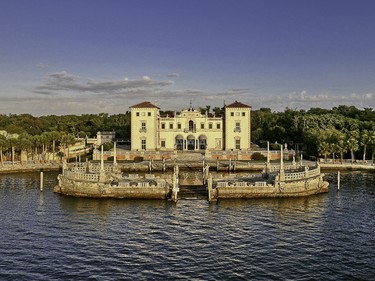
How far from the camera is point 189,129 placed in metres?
105

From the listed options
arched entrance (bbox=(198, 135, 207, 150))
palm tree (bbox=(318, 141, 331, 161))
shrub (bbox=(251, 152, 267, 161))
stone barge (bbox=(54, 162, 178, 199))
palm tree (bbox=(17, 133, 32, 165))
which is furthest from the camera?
arched entrance (bbox=(198, 135, 207, 150))

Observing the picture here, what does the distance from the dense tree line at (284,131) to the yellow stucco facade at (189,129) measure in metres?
10.8

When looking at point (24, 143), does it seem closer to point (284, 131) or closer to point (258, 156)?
→ point (258, 156)

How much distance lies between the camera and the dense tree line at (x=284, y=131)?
86.1 meters

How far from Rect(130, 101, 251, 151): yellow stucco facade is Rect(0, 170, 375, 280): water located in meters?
51.5

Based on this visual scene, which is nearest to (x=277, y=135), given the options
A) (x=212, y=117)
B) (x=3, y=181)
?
(x=212, y=117)

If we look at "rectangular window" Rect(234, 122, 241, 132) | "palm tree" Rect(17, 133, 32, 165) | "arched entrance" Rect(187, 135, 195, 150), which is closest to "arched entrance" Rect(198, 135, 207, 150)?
"arched entrance" Rect(187, 135, 195, 150)

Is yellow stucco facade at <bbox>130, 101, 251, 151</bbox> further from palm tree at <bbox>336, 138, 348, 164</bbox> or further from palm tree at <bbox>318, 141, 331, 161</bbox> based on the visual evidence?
palm tree at <bbox>336, 138, 348, 164</bbox>

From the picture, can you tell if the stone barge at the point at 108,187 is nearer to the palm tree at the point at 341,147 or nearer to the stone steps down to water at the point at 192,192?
the stone steps down to water at the point at 192,192

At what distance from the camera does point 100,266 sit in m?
29.3

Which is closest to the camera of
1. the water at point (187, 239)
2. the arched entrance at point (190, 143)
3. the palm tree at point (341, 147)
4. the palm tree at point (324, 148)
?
the water at point (187, 239)

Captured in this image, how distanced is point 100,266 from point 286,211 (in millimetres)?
22334

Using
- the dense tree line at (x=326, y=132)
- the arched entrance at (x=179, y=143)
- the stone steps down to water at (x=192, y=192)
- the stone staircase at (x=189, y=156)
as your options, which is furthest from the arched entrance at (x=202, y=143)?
the stone steps down to water at (x=192, y=192)

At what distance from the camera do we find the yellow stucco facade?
103 meters
